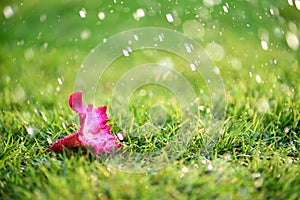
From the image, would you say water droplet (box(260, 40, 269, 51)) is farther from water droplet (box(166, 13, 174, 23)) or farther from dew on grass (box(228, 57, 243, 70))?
water droplet (box(166, 13, 174, 23))

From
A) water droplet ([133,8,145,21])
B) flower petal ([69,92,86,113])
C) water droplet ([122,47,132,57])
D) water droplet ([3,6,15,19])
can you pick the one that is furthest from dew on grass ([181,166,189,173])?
water droplet ([3,6,15,19])

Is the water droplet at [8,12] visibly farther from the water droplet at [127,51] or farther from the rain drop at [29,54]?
the water droplet at [127,51]

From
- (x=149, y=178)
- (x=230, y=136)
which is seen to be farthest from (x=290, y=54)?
(x=149, y=178)

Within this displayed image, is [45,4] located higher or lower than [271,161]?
higher

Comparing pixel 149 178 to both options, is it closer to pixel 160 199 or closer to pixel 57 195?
pixel 160 199

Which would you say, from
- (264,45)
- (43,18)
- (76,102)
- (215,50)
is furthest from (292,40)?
(76,102)

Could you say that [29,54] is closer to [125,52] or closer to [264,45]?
[125,52]
